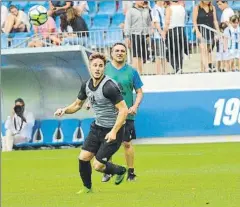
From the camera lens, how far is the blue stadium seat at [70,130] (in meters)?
25.9

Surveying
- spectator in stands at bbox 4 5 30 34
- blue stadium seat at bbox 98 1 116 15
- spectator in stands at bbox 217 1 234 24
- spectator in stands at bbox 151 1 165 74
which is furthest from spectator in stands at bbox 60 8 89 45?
blue stadium seat at bbox 98 1 116 15

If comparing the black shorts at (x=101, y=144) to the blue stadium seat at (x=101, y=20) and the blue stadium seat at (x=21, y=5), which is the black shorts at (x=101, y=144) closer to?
the blue stadium seat at (x=21, y=5)

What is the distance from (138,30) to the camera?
2569 centimetres

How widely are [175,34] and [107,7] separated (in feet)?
18.4

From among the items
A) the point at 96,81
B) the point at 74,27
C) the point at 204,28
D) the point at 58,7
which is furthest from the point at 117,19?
the point at 96,81

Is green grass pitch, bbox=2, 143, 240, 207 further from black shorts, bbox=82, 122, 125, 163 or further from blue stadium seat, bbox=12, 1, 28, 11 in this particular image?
blue stadium seat, bbox=12, 1, 28, 11

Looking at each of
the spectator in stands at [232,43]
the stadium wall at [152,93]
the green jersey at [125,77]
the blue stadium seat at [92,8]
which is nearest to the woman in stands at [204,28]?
the spectator in stands at [232,43]

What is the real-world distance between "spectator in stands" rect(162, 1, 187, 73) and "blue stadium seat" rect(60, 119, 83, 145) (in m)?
2.94

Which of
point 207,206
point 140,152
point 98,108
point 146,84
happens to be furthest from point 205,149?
point 207,206

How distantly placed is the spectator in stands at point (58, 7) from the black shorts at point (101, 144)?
13.8 meters

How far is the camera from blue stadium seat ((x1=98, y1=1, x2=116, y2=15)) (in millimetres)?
30553

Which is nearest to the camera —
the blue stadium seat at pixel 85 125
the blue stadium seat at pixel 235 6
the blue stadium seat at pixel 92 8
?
the blue stadium seat at pixel 85 125

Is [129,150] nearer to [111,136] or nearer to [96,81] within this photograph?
[111,136]

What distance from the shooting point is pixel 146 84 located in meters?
26.1
